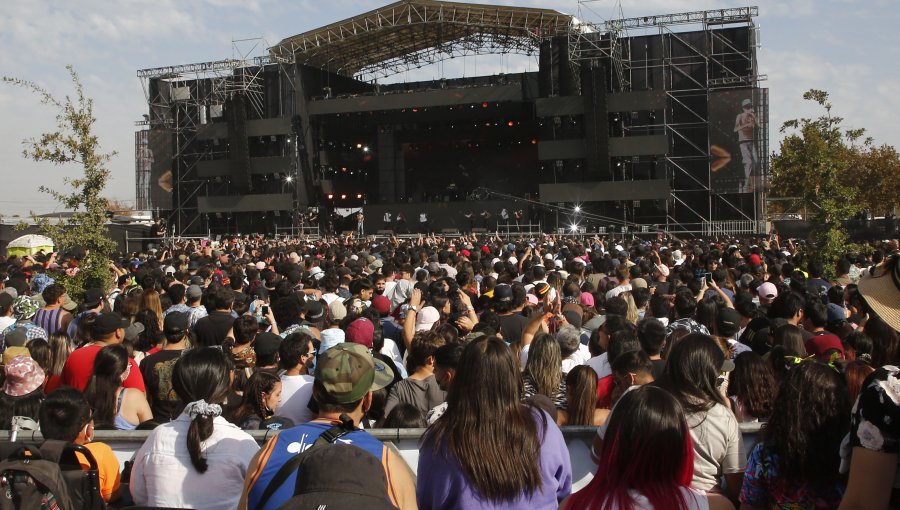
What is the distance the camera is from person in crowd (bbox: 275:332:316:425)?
15.6 feet

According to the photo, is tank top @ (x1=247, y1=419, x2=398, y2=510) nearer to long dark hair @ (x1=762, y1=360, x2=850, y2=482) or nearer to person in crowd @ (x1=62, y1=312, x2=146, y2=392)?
long dark hair @ (x1=762, y1=360, x2=850, y2=482)

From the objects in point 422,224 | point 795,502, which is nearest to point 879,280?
point 795,502

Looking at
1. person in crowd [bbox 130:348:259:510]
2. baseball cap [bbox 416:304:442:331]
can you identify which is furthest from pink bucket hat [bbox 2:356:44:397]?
baseball cap [bbox 416:304:442:331]

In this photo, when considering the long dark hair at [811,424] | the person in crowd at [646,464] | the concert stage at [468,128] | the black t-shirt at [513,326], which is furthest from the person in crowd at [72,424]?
the concert stage at [468,128]

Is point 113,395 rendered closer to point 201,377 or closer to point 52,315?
point 201,377

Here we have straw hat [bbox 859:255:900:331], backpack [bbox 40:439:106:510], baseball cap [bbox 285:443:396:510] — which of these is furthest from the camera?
backpack [bbox 40:439:106:510]

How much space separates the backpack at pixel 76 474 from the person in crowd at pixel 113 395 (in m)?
1.46

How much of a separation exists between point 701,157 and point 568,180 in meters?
5.64

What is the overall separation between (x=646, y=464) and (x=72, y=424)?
102 inches

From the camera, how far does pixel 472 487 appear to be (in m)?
2.85

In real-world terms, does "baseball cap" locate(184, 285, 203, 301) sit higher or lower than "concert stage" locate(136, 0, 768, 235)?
lower

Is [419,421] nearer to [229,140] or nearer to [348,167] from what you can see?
[229,140]

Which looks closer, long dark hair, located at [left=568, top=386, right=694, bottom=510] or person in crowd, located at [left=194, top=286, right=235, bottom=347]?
long dark hair, located at [left=568, top=386, right=694, bottom=510]

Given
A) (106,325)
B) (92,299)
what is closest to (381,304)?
(92,299)
